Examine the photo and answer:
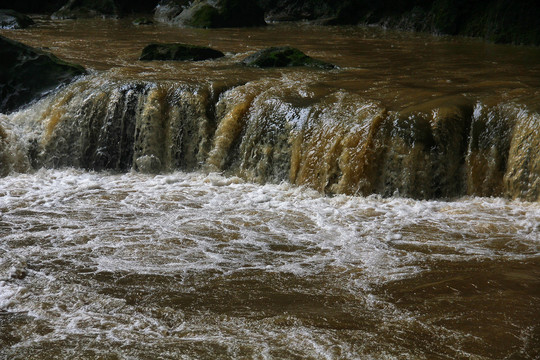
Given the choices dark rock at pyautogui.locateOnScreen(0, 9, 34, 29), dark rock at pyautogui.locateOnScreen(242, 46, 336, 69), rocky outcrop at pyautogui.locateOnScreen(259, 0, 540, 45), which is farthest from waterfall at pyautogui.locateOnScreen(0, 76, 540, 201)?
dark rock at pyautogui.locateOnScreen(0, 9, 34, 29)

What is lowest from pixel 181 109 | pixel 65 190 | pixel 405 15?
pixel 65 190

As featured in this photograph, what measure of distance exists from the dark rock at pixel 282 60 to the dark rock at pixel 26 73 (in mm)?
2678

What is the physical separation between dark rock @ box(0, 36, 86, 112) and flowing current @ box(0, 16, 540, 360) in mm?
344

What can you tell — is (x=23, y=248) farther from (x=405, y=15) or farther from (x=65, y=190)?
(x=405, y=15)

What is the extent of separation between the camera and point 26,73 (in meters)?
9.88

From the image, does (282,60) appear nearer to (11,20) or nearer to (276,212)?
(276,212)

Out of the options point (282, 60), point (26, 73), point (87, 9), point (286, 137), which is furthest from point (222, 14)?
point (286, 137)

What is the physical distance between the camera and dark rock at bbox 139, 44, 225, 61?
37.3 ft

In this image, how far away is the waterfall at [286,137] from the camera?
7109 mm

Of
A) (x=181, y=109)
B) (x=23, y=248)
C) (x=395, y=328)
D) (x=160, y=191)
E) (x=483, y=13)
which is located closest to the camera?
(x=395, y=328)

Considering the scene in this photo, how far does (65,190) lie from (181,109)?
1812mm

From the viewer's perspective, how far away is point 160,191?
24.7 feet

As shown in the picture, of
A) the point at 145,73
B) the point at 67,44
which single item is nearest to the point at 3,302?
the point at 145,73

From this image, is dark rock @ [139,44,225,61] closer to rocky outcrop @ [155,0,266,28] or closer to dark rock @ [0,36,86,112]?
dark rock @ [0,36,86,112]
